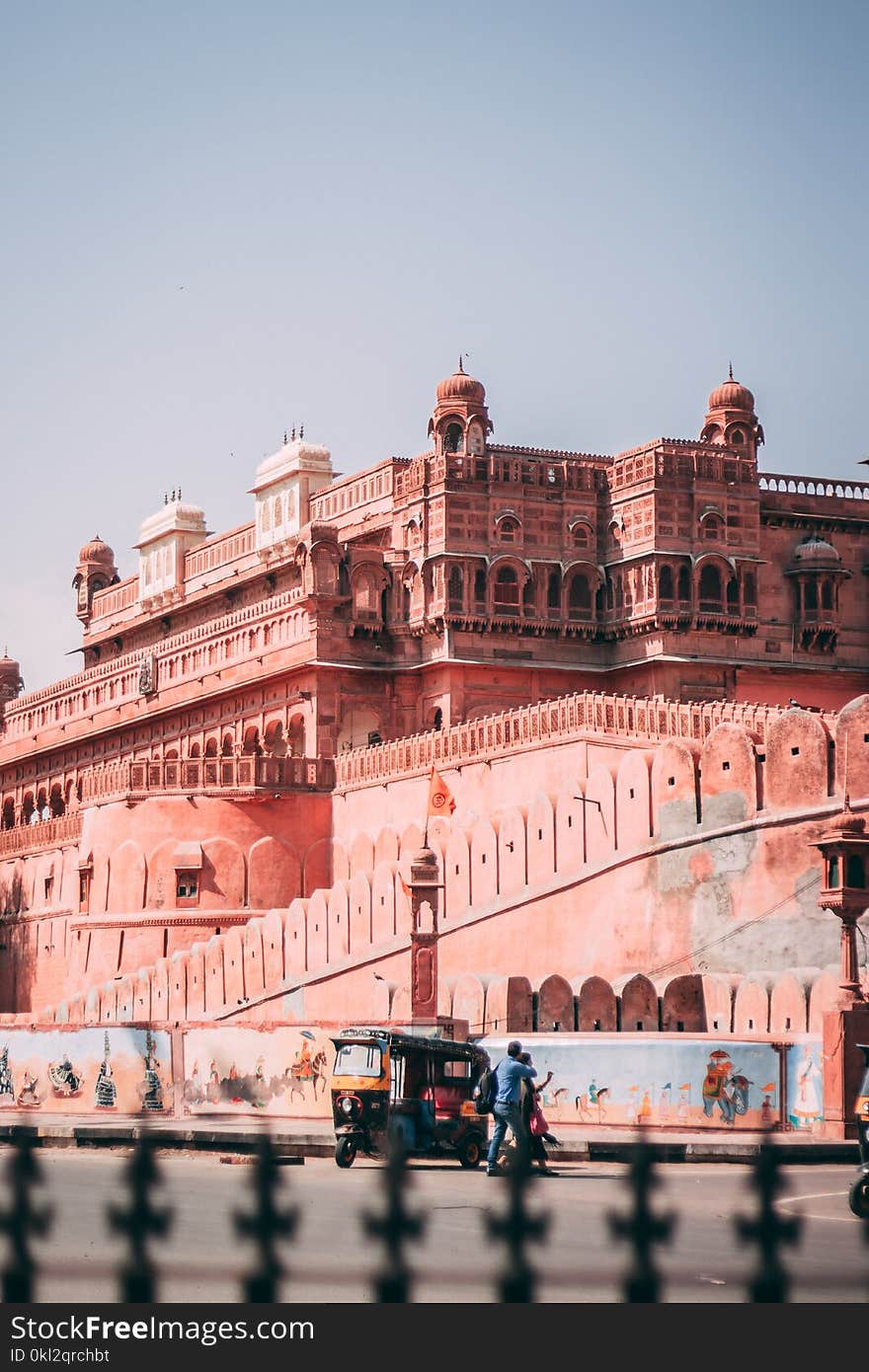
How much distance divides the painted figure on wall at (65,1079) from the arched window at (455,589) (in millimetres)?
16865

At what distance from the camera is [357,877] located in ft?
114

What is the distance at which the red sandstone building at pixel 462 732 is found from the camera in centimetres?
3038

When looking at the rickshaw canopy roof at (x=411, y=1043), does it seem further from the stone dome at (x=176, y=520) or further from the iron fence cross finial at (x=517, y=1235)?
the stone dome at (x=176, y=520)

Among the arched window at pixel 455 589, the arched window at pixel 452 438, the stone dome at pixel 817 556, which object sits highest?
the arched window at pixel 452 438

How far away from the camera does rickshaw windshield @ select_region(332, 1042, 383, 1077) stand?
63.1ft

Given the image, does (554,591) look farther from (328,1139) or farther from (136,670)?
(328,1139)

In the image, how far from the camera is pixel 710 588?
45812 millimetres

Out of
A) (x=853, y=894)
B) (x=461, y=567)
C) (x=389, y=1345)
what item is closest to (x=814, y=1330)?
(x=389, y=1345)

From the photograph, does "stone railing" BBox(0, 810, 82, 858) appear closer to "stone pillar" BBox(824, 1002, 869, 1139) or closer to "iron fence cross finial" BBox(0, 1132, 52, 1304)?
"stone pillar" BBox(824, 1002, 869, 1139)

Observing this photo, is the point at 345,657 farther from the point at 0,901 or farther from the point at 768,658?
the point at 0,901

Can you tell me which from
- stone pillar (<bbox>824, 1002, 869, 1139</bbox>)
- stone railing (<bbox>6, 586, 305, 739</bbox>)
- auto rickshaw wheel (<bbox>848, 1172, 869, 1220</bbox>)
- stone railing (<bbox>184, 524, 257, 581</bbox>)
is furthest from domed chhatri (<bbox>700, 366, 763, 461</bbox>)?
auto rickshaw wheel (<bbox>848, 1172, 869, 1220</bbox>)

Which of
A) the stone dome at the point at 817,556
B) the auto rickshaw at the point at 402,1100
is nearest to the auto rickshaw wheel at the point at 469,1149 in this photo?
the auto rickshaw at the point at 402,1100

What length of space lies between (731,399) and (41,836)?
19124 millimetres

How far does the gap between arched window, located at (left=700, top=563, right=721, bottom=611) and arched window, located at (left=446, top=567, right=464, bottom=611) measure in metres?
4.89
